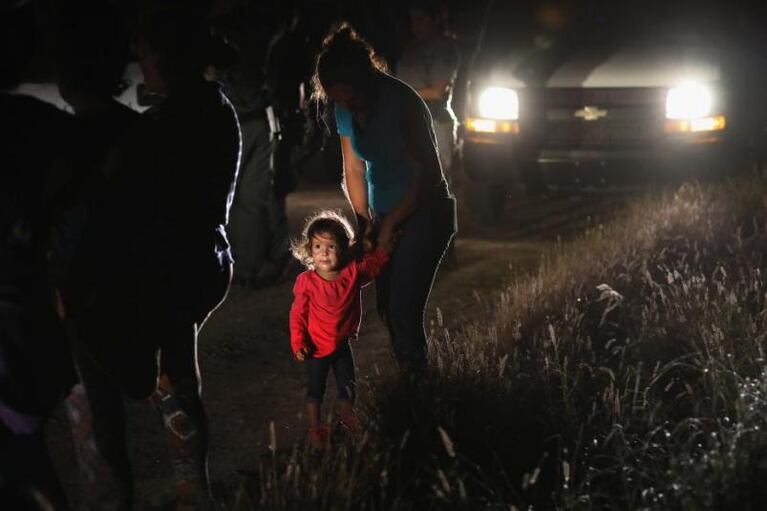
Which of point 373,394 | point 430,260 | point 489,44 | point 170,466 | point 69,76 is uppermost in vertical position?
point 489,44

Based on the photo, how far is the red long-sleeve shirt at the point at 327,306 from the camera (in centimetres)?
522

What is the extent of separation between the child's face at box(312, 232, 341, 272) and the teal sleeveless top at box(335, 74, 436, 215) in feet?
1.01

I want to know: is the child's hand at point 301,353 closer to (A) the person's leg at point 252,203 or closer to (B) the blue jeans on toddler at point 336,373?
(B) the blue jeans on toddler at point 336,373

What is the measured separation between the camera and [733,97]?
10.5 m

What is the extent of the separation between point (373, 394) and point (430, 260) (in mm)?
671

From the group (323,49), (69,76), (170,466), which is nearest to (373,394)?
(170,466)

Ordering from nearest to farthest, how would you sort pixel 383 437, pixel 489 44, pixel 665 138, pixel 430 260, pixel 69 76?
1. pixel 69 76
2. pixel 383 437
3. pixel 430 260
4. pixel 665 138
5. pixel 489 44

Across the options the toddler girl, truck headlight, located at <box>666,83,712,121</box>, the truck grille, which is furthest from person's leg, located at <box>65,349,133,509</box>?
truck headlight, located at <box>666,83,712,121</box>

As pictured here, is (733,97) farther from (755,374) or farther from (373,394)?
(373,394)

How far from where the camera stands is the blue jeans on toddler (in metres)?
5.30

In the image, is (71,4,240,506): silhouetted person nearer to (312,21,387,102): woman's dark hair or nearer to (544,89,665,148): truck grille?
(312,21,387,102): woman's dark hair

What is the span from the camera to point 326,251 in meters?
5.14

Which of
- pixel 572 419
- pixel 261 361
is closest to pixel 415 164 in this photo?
pixel 572 419

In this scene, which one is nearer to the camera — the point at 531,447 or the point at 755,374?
the point at 531,447
